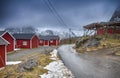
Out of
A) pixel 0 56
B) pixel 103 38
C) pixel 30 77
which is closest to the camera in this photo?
pixel 30 77

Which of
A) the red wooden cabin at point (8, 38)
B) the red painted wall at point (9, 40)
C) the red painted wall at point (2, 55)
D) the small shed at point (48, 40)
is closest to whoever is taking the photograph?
the red painted wall at point (2, 55)

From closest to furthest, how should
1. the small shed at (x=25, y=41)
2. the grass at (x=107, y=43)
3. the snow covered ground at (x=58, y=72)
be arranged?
the snow covered ground at (x=58, y=72)
the grass at (x=107, y=43)
the small shed at (x=25, y=41)

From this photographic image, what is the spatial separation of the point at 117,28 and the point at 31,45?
26.0 metres

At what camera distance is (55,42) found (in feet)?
272

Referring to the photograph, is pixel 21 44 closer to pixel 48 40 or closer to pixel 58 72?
pixel 48 40

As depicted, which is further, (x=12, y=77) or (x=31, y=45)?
(x=31, y=45)

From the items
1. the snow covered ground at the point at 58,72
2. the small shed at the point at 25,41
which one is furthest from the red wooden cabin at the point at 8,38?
the snow covered ground at the point at 58,72

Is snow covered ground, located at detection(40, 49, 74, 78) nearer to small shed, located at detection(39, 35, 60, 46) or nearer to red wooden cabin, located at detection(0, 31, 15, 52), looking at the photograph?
red wooden cabin, located at detection(0, 31, 15, 52)

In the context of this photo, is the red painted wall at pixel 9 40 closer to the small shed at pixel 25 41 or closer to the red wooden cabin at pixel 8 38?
the red wooden cabin at pixel 8 38

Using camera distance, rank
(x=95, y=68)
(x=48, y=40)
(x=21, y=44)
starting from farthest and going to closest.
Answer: (x=48, y=40)
(x=21, y=44)
(x=95, y=68)

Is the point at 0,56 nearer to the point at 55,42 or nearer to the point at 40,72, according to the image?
the point at 40,72

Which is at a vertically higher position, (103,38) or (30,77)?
(103,38)

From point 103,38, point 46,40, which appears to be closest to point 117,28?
point 103,38

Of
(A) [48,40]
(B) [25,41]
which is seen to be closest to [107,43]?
(B) [25,41]
